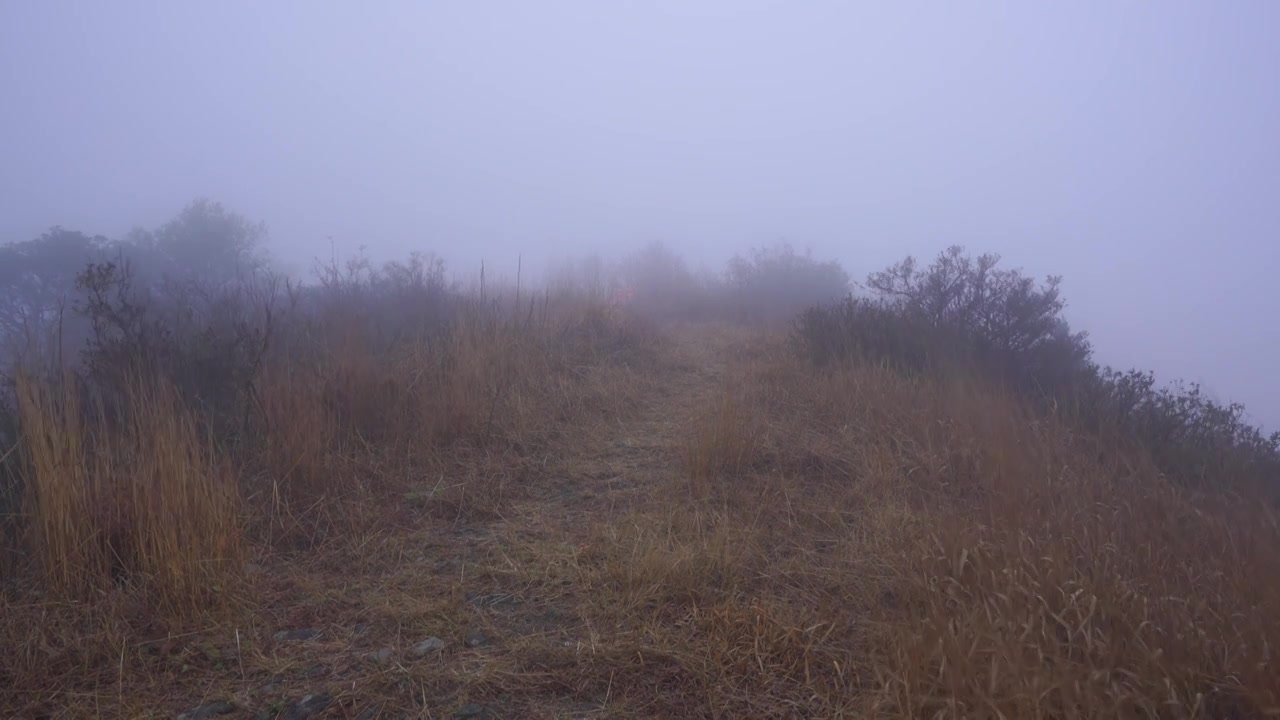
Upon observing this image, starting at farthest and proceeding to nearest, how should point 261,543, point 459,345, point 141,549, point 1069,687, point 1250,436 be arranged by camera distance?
point 459,345, point 1250,436, point 261,543, point 141,549, point 1069,687

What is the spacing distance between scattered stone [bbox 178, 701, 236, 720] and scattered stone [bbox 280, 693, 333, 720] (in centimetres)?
19

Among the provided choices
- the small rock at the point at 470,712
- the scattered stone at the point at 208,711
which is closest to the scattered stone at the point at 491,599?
the small rock at the point at 470,712

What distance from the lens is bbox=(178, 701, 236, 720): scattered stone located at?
2.13 metres

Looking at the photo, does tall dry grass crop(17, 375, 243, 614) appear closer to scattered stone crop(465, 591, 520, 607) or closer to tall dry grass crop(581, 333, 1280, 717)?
scattered stone crop(465, 591, 520, 607)

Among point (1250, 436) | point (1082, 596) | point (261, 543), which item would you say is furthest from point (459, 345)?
point (1250, 436)

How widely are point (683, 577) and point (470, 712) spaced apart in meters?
0.98

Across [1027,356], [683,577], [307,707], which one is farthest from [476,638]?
[1027,356]

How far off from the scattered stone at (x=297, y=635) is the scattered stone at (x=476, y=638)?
0.57 m

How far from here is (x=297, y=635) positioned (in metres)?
2.60

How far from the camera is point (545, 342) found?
7.62 metres

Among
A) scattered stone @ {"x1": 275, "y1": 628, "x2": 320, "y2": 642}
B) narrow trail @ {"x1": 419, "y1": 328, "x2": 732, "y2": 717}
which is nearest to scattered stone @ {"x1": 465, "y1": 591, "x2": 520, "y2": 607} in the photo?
narrow trail @ {"x1": 419, "y1": 328, "x2": 732, "y2": 717}

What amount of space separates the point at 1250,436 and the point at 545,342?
6481mm

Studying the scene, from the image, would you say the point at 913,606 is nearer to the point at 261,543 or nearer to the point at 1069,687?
the point at 1069,687

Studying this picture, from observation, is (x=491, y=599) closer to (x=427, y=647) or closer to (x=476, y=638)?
(x=476, y=638)
